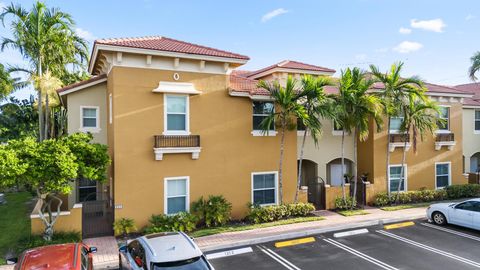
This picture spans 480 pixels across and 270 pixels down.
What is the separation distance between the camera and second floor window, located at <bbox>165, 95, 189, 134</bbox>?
13759 millimetres

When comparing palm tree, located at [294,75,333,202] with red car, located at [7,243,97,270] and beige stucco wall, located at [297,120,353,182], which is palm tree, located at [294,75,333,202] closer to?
beige stucco wall, located at [297,120,353,182]

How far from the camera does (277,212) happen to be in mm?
14844

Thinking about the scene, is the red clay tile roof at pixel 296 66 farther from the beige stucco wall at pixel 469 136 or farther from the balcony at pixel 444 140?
the beige stucco wall at pixel 469 136

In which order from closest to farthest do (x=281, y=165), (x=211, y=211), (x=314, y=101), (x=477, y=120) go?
(x=211, y=211) < (x=314, y=101) < (x=281, y=165) < (x=477, y=120)

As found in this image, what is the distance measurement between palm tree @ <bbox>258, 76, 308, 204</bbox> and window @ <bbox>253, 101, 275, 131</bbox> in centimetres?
48

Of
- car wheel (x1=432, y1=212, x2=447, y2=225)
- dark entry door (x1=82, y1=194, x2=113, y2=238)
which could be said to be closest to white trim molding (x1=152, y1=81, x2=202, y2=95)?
dark entry door (x1=82, y1=194, x2=113, y2=238)

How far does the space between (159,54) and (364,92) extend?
9.95m

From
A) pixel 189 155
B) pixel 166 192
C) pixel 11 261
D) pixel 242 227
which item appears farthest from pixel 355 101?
pixel 11 261

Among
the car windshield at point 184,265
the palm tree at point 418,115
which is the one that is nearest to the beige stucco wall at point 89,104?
the car windshield at point 184,265

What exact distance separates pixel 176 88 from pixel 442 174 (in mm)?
17360

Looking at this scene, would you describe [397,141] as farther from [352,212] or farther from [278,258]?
[278,258]

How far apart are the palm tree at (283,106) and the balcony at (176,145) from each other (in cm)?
312

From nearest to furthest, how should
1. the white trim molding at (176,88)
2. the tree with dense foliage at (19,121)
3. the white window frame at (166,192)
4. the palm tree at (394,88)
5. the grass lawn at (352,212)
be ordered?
1. the white trim molding at (176,88)
2. the white window frame at (166,192)
3. the grass lawn at (352,212)
4. the palm tree at (394,88)
5. the tree with dense foliage at (19,121)

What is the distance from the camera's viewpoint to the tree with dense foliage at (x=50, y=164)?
10250 mm
